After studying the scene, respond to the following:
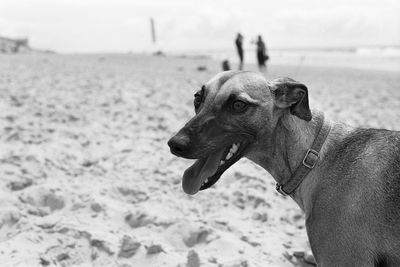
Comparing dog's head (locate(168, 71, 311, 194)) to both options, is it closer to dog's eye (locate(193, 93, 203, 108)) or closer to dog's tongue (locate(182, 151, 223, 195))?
dog's tongue (locate(182, 151, 223, 195))

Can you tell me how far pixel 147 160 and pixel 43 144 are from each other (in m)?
1.48

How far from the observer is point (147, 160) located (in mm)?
6555

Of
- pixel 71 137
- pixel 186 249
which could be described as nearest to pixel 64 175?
pixel 71 137

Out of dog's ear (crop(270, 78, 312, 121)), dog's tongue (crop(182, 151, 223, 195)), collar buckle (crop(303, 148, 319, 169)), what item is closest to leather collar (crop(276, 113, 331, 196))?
collar buckle (crop(303, 148, 319, 169))

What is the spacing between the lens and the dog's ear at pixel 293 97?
3051 mm

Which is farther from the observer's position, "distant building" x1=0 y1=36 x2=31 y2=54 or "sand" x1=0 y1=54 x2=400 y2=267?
"distant building" x1=0 y1=36 x2=31 y2=54

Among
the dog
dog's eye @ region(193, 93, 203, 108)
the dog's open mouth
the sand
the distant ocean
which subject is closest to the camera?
the dog

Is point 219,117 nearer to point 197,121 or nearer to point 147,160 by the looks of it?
point 197,121

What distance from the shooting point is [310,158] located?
3033mm

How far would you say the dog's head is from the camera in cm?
300

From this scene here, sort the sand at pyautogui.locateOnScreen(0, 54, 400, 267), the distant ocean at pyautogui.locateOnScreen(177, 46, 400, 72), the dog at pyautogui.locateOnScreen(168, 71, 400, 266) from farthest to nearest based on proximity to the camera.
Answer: the distant ocean at pyautogui.locateOnScreen(177, 46, 400, 72)
the sand at pyautogui.locateOnScreen(0, 54, 400, 267)
the dog at pyautogui.locateOnScreen(168, 71, 400, 266)

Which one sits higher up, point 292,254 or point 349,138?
point 349,138

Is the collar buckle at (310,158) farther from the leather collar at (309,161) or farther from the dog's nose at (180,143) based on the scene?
the dog's nose at (180,143)

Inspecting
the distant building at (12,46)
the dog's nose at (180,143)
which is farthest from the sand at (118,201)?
the distant building at (12,46)
